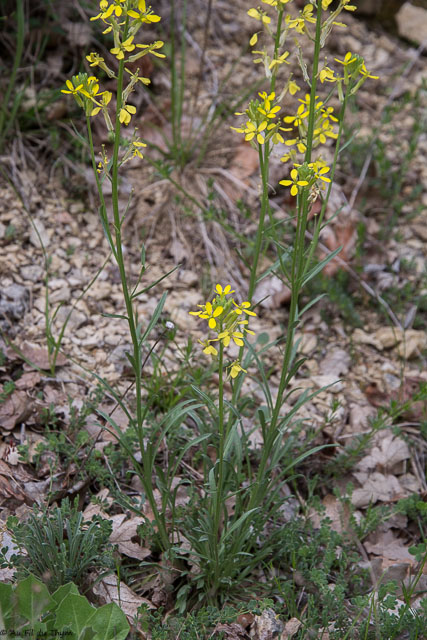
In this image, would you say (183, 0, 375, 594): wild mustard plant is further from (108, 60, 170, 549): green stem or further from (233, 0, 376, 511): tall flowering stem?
(108, 60, 170, 549): green stem

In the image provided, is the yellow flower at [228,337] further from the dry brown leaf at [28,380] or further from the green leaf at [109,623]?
the dry brown leaf at [28,380]

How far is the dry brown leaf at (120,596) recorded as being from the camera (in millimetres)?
1939

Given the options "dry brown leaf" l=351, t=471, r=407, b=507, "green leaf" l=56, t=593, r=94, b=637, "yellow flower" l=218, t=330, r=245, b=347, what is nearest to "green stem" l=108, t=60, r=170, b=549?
"yellow flower" l=218, t=330, r=245, b=347

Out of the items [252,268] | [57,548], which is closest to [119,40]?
[252,268]

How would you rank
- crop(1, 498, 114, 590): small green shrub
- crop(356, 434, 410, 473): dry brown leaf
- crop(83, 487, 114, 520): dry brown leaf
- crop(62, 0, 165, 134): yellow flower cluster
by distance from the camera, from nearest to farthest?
crop(62, 0, 165, 134): yellow flower cluster, crop(1, 498, 114, 590): small green shrub, crop(83, 487, 114, 520): dry brown leaf, crop(356, 434, 410, 473): dry brown leaf

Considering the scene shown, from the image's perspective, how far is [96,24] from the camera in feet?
12.3

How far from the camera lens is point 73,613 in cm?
168

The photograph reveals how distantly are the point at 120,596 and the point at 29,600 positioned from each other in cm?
41

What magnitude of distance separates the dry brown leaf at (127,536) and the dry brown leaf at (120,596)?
99 millimetres

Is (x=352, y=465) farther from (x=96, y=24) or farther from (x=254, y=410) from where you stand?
(x=96, y=24)

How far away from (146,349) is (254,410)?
23.1 inches

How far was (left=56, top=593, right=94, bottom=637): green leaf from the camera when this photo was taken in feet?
5.50

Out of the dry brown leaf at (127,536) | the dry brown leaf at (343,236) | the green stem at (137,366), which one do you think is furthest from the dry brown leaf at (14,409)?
the dry brown leaf at (343,236)

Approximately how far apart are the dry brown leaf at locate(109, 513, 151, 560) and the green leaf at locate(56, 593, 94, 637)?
39 cm
